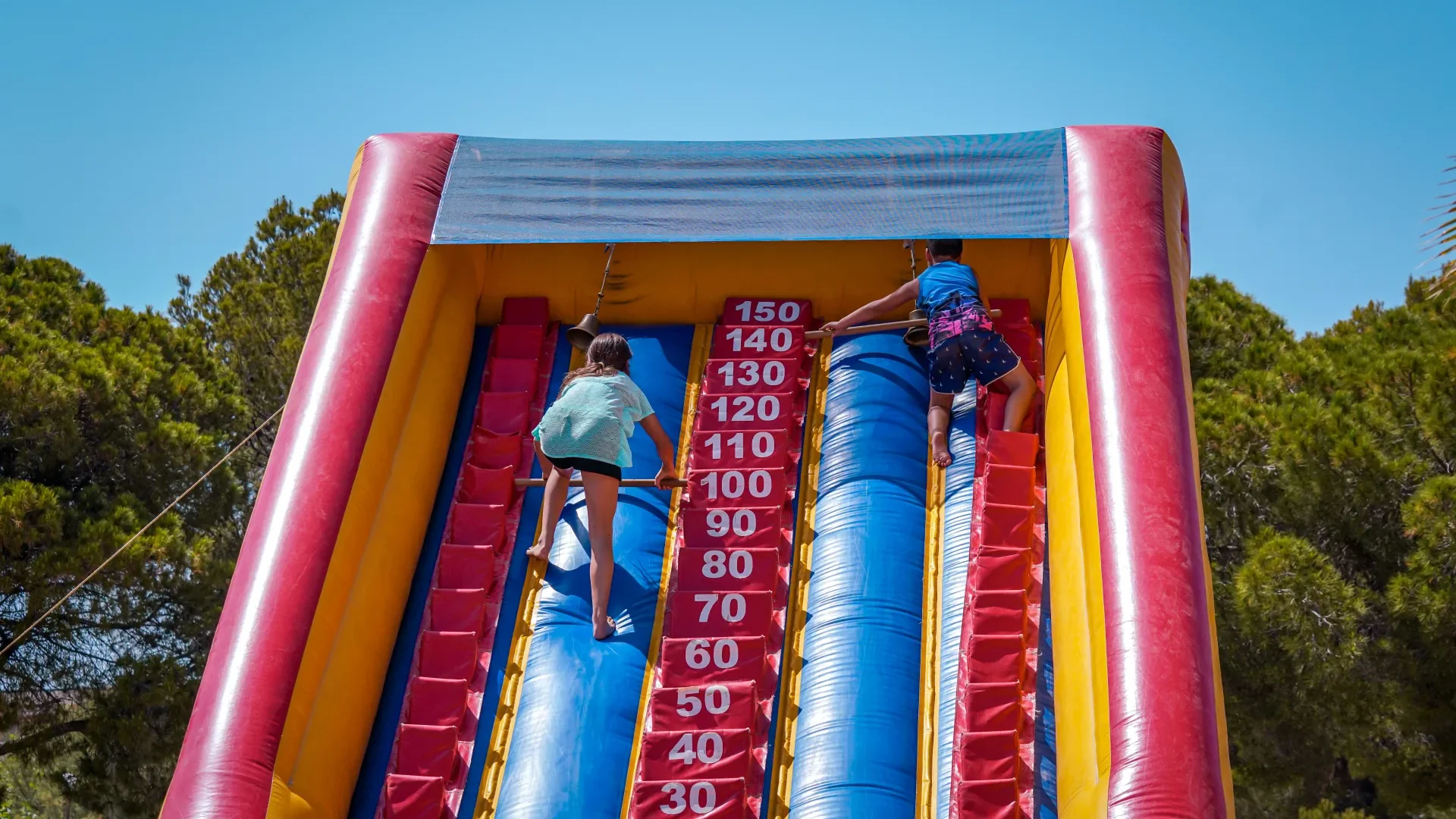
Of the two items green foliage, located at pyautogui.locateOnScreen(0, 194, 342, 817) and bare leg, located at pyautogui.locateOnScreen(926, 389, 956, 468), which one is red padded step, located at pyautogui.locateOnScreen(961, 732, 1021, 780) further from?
green foliage, located at pyautogui.locateOnScreen(0, 194, 342, 817)

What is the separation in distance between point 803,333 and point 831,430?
601mm

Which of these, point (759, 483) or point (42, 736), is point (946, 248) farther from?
point (42, 736)

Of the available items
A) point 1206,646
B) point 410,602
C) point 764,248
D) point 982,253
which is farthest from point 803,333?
point 1206,646

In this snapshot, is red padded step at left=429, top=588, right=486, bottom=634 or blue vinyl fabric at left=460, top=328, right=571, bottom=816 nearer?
blue vinyl fabric at left=460, top=328, right=571, bottom=816

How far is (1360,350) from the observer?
9.56 m

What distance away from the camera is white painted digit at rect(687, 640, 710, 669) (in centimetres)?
462

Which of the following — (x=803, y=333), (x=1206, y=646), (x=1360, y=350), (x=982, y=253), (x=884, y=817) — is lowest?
(x=884, y=817)

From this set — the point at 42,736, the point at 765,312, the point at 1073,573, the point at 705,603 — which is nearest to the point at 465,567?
the point at 705,603

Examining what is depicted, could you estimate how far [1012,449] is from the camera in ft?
16.8

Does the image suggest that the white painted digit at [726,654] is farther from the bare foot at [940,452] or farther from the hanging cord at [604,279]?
the hanging cord at [604,279]

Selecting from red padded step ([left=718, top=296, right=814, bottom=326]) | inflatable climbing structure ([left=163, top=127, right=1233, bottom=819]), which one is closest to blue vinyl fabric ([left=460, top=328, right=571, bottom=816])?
inflatable climbing structure ([left=163, top=127, right=1233, bottom=819])

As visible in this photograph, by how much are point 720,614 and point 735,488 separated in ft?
2.08

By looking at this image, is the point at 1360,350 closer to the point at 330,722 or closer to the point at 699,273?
the point at 699,273

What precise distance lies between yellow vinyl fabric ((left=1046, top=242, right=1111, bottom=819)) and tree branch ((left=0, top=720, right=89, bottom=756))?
262 inches
